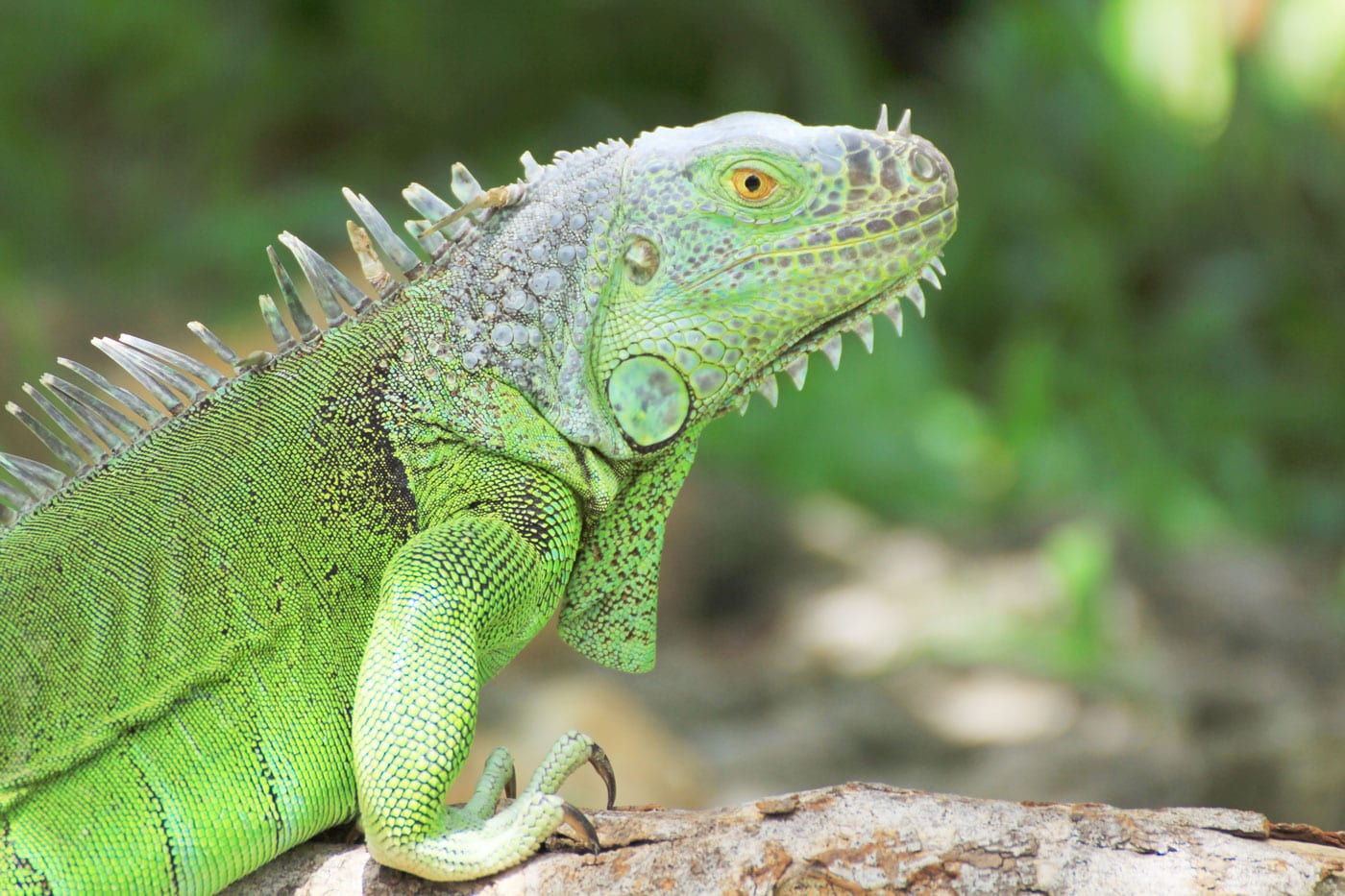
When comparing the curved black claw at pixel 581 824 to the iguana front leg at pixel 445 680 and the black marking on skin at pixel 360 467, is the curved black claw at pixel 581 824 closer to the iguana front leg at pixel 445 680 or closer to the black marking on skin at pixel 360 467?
the iguana front leg at pixel 445 680

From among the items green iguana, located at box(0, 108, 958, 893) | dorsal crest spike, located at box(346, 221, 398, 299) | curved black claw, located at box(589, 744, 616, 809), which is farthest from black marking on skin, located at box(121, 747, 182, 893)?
dorsal crest spike, located at box(346, 221, 398, 299)

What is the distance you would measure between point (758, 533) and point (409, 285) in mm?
6271

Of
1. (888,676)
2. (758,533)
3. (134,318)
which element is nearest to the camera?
(888,676)

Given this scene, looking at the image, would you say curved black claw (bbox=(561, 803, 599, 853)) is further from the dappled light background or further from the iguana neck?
the dappled light background

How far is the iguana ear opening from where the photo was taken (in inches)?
141

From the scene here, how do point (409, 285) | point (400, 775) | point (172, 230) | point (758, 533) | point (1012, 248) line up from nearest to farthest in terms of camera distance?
point (400, 775) → point (409, 285) → point (758, 533) → point (1012, 248) → point (172, 230)

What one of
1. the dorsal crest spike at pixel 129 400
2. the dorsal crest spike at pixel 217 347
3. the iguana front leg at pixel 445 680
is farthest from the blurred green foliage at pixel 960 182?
the iguana front leg at pixel 445 680

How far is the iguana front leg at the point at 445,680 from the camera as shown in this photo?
294 centimetres

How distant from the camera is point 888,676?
8.27 metres

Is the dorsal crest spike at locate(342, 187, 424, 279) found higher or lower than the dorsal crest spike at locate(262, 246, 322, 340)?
higher

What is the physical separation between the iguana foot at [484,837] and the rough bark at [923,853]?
63 millimetres

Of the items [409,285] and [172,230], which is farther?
[172,230]

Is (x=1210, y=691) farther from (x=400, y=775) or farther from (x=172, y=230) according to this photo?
(x=172, y=230)

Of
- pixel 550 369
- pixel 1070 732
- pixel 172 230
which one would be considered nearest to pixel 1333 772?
pixel 1070 732
